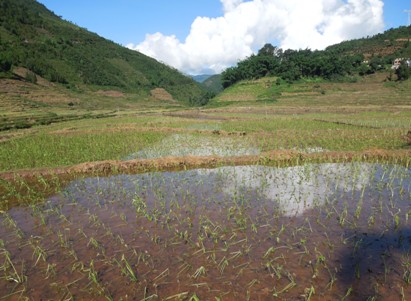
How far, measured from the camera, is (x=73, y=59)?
Result: 7381 cm

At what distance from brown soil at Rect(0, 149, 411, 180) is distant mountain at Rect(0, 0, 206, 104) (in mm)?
48706

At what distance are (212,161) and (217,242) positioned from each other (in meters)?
5.56

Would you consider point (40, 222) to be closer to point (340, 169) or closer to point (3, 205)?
point (3, 205)

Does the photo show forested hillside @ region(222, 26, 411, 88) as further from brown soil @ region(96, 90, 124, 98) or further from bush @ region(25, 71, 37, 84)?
bush @ region(25, 71, 37, 84)

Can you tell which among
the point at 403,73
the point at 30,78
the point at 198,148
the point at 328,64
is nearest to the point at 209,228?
the point at 198,148

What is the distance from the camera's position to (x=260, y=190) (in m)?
7.16

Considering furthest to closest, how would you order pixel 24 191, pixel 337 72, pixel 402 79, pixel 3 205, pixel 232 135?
1. pixel 337 72
2. pixel 402 79
3. pixel 232 135
4. pixel 24 191
5. pixel 3 205

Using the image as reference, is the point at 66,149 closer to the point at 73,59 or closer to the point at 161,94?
the point at 73,59

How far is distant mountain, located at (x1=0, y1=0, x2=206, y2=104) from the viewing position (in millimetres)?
57500

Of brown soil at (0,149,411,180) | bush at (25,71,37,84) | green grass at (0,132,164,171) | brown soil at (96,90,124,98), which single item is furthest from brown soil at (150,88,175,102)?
brown soil at (0,149,411,180)

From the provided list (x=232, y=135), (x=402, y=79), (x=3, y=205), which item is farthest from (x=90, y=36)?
(x=3, y=205)

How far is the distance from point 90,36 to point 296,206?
114811 millimetres

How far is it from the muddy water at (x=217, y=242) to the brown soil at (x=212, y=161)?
6.60 ft

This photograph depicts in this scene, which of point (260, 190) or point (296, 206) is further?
point (260, 190)
